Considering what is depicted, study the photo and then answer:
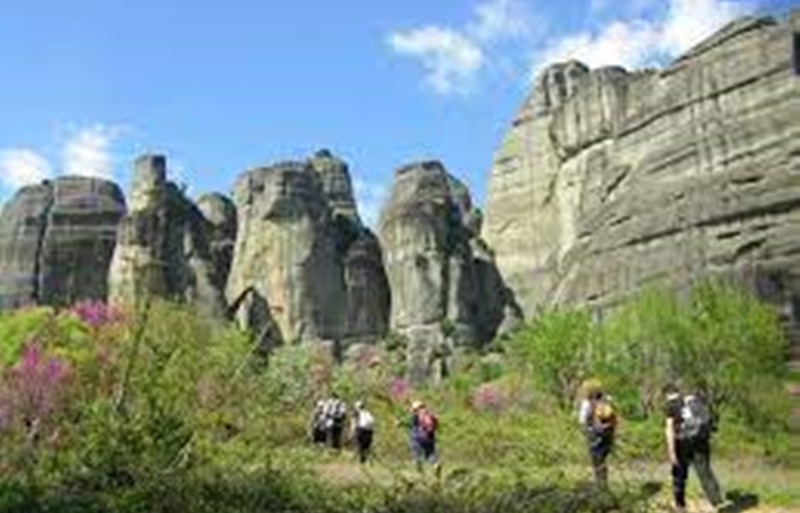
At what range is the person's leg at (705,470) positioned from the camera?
19766 mm

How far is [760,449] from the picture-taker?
140ft

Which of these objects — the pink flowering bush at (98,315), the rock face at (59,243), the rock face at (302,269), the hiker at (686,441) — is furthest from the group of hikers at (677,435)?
the rock face at (59,243)

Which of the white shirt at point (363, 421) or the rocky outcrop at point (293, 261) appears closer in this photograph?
the white shirt at point (363, 421)

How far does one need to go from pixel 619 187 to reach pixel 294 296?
24216mm

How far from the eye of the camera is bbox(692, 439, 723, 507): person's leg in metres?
19.8

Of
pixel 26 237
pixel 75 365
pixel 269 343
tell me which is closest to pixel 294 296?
pixel 269 343

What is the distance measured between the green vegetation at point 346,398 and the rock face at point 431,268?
710 inches

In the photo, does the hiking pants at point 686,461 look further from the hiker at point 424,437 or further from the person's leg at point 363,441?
the person's leg at point 363,441

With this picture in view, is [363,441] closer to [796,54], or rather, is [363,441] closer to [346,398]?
[346,398]

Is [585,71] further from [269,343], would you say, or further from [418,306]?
[269,343]

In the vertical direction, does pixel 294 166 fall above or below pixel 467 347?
above

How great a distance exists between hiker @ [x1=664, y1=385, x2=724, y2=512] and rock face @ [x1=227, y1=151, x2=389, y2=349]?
7854 cm

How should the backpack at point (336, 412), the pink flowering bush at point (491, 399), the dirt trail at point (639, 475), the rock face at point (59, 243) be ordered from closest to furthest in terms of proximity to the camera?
the dirt trail at point (639, 475) < the backpack at point (336, 412) < the pink flowering bush at point (491, 399) < the rock face at point (59, 243)

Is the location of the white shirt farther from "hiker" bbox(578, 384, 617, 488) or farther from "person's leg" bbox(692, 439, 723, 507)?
"person's leg" bbox(692, 439, 723, 507)
